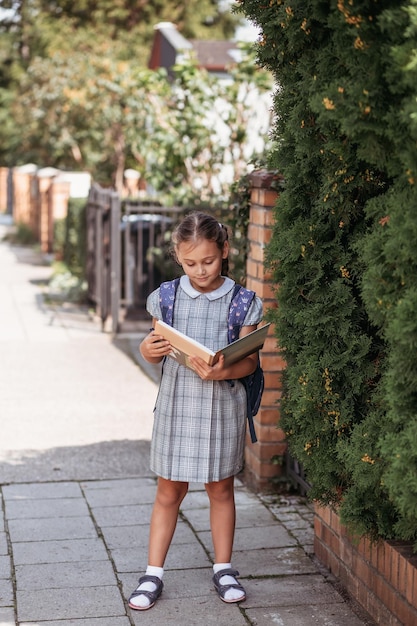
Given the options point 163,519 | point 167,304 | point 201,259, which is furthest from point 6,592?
point 201,259

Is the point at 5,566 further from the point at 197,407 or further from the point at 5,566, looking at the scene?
the point at 197,407

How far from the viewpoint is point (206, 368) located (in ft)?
12.1

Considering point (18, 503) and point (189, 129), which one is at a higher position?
point (189, 129)

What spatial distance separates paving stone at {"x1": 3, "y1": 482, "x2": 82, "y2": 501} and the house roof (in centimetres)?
1461

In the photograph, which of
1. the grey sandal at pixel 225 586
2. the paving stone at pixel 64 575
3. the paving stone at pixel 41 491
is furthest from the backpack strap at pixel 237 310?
the paving stone at pixel 41 491

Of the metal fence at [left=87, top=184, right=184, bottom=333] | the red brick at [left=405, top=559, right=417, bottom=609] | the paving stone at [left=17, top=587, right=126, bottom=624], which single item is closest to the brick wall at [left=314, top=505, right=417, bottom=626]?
the red brick at [left=405, top=559, right=417, bottom=609]

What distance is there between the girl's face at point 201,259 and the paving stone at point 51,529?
5.04ft

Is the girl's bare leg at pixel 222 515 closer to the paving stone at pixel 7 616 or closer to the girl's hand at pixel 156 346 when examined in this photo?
the girl's hand at pixel 156 346

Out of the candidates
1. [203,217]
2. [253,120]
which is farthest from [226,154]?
[203,217]

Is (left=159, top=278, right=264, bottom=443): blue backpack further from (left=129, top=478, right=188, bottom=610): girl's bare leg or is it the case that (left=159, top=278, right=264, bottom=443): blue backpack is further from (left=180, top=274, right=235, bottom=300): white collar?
(left=129, top=478, right=188, bottom=610): girl's bare leg

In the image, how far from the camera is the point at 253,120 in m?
10.8

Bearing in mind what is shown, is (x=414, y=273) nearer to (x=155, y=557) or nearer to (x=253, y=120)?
(x=155, y=557)

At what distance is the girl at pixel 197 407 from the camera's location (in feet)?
12.8

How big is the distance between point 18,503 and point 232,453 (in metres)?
1.66
